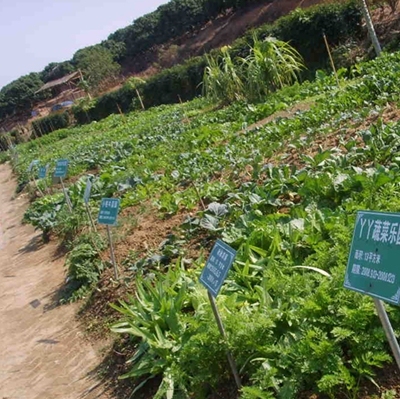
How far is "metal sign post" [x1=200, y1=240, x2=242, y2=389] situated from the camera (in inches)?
117

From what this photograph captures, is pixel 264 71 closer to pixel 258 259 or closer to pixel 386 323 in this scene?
pixel 258 259

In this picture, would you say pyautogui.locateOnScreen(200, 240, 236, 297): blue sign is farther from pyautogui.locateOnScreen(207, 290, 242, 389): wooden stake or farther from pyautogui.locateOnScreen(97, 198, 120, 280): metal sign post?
pyautogui.locateOnScreen(97, 198, 120, 280): metal sign post

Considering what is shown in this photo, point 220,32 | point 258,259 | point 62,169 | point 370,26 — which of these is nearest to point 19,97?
point 220,32

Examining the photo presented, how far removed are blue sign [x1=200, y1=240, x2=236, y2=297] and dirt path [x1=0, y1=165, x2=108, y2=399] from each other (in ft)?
5.63

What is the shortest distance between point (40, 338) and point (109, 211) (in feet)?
5.41

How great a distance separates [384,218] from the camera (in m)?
2.08

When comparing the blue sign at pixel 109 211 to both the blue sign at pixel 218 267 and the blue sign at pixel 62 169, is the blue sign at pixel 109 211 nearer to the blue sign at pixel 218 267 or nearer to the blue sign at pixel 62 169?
the blue sign at pixel 218 267

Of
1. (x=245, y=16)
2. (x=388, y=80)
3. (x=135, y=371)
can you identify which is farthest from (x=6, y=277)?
(x=245, y=16)

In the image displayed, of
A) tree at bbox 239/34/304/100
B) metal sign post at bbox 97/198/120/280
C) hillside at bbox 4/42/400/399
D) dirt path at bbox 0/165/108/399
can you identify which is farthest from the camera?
tree at bbox 239/34/304/100

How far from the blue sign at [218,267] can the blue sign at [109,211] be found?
279 centimetres

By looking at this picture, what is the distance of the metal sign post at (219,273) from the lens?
117 inches

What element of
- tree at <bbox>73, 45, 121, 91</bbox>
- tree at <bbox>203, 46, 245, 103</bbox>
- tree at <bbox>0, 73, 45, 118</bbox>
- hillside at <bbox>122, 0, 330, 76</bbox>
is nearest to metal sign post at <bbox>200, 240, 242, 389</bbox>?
tree at <bbox>203, 46, 245, 103</bbox>

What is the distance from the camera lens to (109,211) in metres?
5.84

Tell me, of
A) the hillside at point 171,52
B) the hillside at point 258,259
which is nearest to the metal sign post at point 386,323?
the hillside at point 258,259
